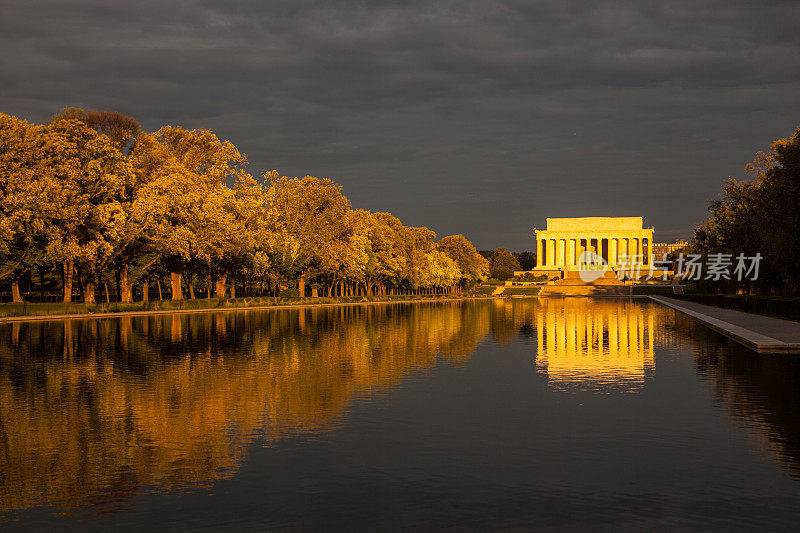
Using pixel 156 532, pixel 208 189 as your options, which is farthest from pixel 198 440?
pixel 208 189

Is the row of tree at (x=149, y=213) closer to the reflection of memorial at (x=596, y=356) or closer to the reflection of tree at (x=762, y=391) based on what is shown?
the reflection of memorial at (x=596, y=356)

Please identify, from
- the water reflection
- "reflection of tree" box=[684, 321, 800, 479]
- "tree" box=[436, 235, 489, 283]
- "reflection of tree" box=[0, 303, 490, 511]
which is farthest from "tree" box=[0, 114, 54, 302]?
"tree" box=[436, 235, 489, 283]

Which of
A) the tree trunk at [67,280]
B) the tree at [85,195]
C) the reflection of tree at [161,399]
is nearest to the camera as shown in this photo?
the reflection of tree at [161,399]

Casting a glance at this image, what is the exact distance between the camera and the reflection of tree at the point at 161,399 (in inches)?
392

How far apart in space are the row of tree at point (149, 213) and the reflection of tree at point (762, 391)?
136 feet

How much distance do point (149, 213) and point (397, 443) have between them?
49.2 metres

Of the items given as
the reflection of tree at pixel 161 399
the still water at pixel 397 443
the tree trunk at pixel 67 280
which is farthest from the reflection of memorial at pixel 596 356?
the tree trunk at pixel 67 280

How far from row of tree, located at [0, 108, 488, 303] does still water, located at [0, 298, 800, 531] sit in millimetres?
33379

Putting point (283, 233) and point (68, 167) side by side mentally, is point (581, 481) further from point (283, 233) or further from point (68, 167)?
point (283, 233)

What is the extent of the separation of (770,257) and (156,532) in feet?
161

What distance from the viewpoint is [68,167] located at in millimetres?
55625

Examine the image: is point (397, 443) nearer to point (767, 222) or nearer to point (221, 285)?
point (767, 222)

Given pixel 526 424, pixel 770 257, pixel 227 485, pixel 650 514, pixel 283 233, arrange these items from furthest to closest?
pixel 283 233, pixel 770 257, pixel 526 424, pixel 227 485, pixel 650 514

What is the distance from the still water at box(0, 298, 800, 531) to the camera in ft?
27.3
